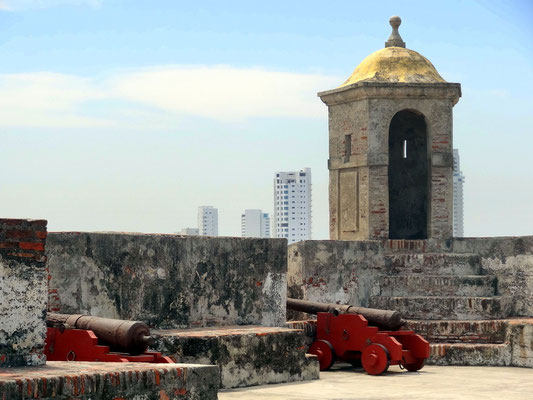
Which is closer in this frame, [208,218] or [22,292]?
[22,292]

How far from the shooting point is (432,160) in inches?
599

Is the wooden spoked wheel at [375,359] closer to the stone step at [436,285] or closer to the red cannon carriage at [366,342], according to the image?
the red cannon carriage at [366,342]

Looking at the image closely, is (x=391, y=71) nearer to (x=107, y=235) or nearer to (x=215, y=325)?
(x=215, y=325)

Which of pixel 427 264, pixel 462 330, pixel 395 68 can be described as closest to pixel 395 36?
pixel 395 68

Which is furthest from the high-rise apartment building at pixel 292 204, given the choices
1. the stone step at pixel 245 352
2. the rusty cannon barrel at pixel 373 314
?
the stone step at pixel 245 352

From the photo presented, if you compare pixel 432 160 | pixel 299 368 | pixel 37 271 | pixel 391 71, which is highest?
pixel 391 71

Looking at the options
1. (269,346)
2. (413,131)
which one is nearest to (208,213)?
(413,131)

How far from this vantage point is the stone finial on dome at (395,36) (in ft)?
53.0

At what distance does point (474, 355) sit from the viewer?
1272 centimetres

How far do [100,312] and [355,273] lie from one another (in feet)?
15.7

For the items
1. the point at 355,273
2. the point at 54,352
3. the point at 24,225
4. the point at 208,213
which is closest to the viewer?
the point at 24,225

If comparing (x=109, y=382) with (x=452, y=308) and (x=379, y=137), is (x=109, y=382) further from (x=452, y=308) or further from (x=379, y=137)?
(x=379, y=137)

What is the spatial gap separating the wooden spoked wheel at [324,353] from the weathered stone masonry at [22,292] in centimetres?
513

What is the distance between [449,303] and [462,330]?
494mm
